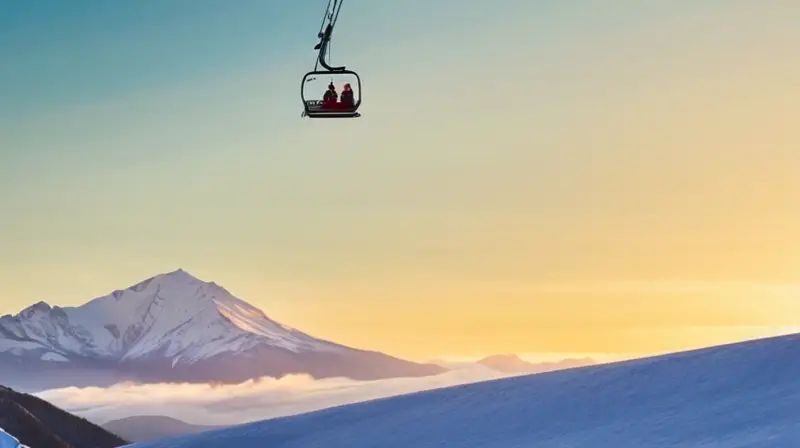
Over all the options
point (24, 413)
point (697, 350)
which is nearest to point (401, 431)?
point (697, 350)

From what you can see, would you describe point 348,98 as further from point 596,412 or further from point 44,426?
point 44,426

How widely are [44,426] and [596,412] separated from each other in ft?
506

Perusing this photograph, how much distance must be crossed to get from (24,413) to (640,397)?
157006 mm

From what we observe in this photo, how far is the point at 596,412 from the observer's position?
20078mm

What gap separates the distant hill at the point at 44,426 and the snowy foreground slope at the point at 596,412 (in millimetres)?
139569

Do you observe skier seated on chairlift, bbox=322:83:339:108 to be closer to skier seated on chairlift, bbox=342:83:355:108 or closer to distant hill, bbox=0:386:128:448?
skier seated on chairlift, bbox=342:83:355:108

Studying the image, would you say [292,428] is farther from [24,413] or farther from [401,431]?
[24,413]

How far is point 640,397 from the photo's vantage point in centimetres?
2022

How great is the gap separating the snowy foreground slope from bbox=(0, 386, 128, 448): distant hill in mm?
139569

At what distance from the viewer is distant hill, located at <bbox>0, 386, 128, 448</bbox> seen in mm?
157750

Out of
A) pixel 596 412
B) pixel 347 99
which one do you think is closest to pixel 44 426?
pixel 347 99

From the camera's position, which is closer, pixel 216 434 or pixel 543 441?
pixel 543 441

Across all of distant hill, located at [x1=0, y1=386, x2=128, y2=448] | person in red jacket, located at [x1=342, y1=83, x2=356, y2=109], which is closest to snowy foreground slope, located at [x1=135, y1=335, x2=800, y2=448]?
person in red jacket, located at [x1=342, y1=83, x2=356, y2=109]

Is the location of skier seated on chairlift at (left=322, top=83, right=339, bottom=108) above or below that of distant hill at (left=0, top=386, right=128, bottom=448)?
below
